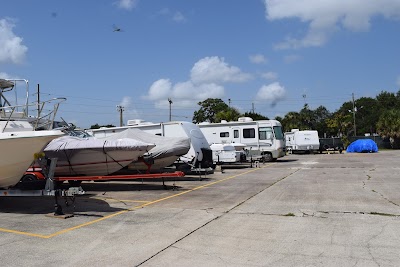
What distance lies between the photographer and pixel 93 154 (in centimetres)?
1298

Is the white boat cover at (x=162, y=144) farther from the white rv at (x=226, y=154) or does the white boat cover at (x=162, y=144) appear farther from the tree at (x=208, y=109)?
the tree at (x=208, y=109)

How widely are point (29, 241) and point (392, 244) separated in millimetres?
6031

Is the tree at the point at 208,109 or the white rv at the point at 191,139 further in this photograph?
the tree at the point at 208,109

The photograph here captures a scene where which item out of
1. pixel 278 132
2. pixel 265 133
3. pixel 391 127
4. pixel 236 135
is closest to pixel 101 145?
pixel 236 135

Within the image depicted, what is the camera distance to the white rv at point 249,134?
83.6 feet

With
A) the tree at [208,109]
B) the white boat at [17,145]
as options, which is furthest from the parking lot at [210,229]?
the tree at [208,109]

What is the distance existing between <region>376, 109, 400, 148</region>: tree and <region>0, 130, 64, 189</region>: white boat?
48.4 meters

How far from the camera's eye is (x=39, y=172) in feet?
43.8

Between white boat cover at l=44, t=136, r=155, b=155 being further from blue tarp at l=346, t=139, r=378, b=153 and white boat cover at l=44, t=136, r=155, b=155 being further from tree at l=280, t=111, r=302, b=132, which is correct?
tree at l=280, t=111, r=302, b=132

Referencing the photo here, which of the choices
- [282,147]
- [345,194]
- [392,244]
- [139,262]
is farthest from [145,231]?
[282,147]

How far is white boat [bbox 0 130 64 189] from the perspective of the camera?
8703 millimetres

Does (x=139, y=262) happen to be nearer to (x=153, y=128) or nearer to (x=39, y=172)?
(x=39, y=172)

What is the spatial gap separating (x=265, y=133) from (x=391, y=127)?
101 feet

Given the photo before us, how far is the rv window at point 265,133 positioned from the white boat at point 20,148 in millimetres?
18212
